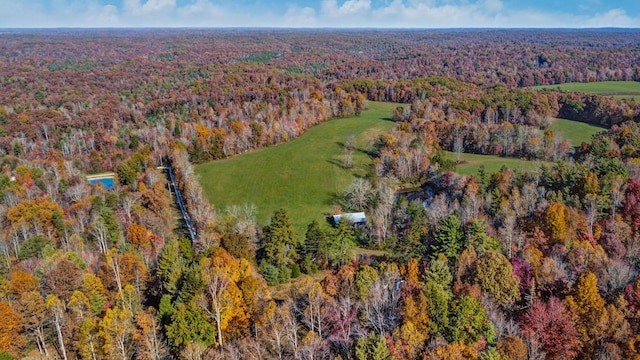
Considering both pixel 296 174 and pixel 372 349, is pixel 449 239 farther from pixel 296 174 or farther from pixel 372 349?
pixel 296 174

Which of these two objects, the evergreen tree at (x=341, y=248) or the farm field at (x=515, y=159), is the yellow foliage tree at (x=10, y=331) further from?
the farm field at (x=515, y=159)

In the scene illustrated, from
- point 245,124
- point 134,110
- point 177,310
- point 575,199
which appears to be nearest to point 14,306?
point 177,310

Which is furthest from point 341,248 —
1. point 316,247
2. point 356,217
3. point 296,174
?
point 296,174

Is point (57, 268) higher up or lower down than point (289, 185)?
higher up

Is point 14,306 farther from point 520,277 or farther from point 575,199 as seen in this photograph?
point 575,199

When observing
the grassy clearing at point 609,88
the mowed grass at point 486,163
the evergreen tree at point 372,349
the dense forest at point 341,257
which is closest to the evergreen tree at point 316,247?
the dense forest at point 341,257

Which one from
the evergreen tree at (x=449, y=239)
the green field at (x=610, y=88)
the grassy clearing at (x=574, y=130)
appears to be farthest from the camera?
the green field at (x=610, y=88)
